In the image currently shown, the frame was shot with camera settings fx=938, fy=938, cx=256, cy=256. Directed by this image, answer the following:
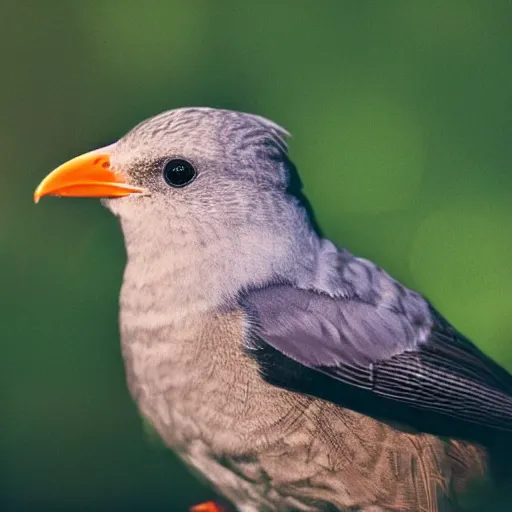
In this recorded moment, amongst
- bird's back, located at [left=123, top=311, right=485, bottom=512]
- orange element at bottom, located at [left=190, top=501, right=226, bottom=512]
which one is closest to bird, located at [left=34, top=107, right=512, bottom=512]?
bird's back, located at [left=123, top=311, right=485, bottom=512]

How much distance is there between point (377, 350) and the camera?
2.15 meters

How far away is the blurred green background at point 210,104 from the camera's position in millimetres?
2367

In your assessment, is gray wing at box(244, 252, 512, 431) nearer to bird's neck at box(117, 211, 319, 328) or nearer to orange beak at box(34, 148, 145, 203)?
bird's neck at box(117, 211, 319, 328)

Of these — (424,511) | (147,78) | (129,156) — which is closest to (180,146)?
(129,156)

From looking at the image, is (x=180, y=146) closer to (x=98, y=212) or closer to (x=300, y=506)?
(x=98, y=212)

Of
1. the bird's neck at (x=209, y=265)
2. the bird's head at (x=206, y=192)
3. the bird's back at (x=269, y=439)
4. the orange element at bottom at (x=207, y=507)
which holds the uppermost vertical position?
the bird's head at (x=206, y=192)

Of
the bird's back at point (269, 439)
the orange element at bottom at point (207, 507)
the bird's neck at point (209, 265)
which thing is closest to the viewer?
the bird's back at point (269, 439)

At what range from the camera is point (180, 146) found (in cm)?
213

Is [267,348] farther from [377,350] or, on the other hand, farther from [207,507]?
[207,507]

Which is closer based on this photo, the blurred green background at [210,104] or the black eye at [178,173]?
the black eye at [178,173]

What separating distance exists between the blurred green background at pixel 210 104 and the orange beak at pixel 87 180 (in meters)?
0.18

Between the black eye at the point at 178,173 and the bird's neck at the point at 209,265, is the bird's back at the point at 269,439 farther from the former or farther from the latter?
the black eye at the point at 178,173

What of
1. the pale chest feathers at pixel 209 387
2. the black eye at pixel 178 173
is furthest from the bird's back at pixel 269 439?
the black eye at pixel 178 173

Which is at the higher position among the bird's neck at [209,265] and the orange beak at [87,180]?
the orange beak at [87,180]
